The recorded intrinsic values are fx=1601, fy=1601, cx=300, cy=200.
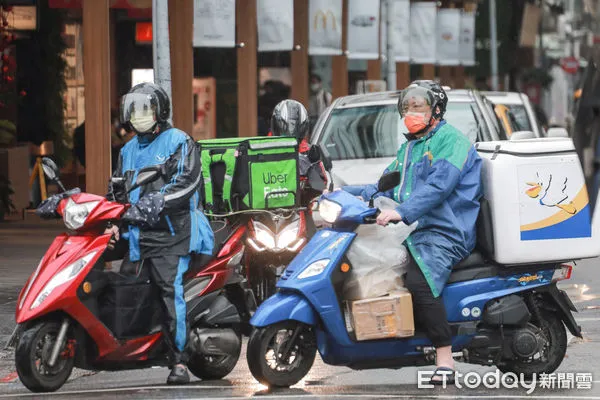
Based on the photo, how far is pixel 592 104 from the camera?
9.52 m

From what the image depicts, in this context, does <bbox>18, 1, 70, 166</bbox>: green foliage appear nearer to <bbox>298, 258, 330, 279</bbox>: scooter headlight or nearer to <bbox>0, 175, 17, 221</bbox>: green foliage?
<bbox>0, 175, 17, 221</bbox>: green foliage

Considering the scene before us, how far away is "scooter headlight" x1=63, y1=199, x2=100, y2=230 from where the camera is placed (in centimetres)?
904

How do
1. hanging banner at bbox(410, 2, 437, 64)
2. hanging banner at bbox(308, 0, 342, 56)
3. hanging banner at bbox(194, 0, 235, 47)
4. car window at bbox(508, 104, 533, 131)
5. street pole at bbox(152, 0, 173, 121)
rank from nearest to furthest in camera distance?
street pole at bbox(152, 0, 173, 121) < hanging banner at bbox(194, 0, 235, 47) < car window at bbox(508, 104, 533, 131) < hanging banner at bbox(308, 0, 342, 56) < hanging banner at bbox(410, 2, 437, 64)

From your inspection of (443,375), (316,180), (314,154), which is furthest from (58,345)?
(314,154)

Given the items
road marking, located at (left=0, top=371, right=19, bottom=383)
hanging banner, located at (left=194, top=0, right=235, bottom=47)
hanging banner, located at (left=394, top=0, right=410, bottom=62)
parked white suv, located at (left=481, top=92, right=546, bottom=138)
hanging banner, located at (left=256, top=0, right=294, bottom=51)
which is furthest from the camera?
hanging banner, located at (left=394, top=0, right=410, bottom=62)

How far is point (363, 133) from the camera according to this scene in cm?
1633

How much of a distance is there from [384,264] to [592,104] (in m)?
1.59

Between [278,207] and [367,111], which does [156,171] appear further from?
[367,111]

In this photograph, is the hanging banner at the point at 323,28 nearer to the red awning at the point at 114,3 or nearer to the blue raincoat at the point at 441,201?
the red awning at the point at 114,3

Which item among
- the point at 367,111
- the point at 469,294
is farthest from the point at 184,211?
the point at 367,111

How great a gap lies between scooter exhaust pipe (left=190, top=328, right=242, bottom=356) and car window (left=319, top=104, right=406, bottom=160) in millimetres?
6340

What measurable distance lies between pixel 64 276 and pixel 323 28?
49.4 ft

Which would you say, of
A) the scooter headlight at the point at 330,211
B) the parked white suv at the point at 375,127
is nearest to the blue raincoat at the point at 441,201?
the scooter headlight at the point at 330,211

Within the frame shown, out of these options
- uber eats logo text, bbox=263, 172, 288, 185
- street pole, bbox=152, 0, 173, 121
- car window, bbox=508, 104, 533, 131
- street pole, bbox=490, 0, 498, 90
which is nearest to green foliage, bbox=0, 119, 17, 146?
car window, bbox=508, 104, 533, 131
